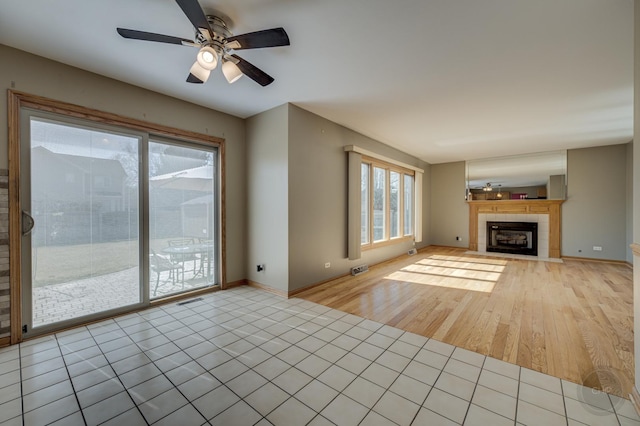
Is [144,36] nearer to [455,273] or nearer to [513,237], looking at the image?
[455,273]

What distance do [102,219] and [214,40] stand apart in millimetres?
2393

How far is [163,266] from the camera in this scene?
355 centimetres

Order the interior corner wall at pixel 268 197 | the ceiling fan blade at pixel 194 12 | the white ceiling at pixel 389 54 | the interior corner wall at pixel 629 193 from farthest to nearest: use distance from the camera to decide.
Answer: the interior corner wall at pixel 629 193 < the interior corner wall at pixel 268 197 < the white ceiling at pixel 389 54 < the ceiling fan blade at pixel 194 12

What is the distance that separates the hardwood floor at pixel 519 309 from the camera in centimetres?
221

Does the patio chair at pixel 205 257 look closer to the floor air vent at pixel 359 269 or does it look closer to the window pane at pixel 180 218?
the window pane at pixel 180 218

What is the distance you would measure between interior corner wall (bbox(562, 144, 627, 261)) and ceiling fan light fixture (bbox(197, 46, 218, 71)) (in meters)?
8.03

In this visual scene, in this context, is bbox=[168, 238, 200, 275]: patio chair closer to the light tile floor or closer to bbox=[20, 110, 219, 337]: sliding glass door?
bbox=[20, 110, 219, 337]: sliding glass door

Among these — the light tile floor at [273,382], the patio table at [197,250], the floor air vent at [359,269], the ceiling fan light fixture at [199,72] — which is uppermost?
the ceiling fan light fixture at [199,72]

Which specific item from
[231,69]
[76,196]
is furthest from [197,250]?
[231,69]

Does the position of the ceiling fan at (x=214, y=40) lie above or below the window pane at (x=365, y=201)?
above

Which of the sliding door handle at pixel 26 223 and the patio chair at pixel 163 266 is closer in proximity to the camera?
the sliding door handle at pixel 26 223

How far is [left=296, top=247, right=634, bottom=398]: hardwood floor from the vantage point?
7.25ft

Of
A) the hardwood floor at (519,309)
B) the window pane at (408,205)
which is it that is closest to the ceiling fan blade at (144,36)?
the hardwood floor at (519,309)

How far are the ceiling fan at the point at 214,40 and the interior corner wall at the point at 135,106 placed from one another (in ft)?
4.33
